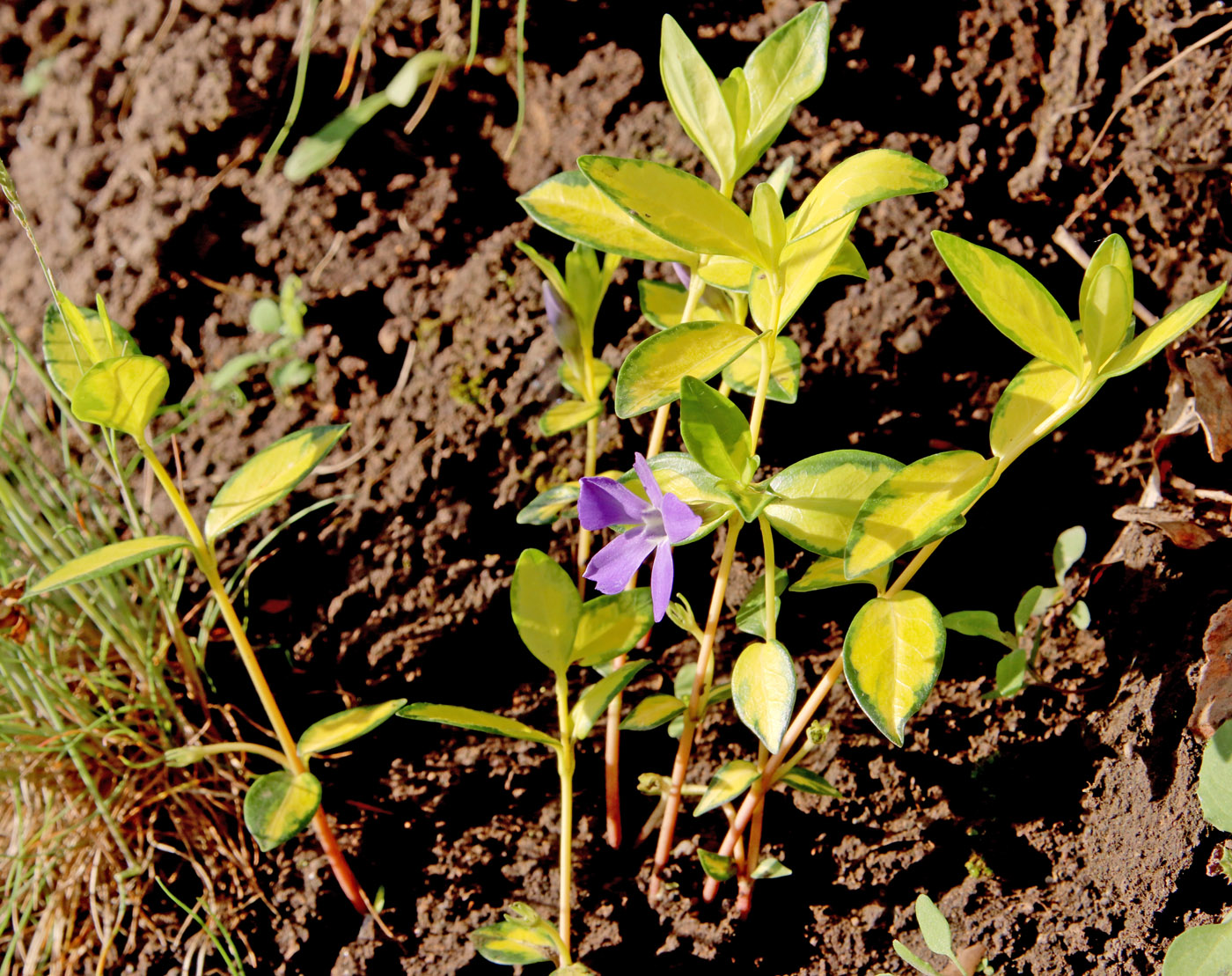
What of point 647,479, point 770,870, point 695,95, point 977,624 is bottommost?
point 770,870

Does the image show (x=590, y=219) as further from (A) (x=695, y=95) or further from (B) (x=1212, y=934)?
(B) (x=1212, y=934)

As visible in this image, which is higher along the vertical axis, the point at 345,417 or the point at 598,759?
the point at 345,417

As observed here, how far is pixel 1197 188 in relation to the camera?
1.28 metres


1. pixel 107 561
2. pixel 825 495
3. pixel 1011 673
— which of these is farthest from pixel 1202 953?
pixel 107 561

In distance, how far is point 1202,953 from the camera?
33.0 inches

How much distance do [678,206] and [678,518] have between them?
273 mm

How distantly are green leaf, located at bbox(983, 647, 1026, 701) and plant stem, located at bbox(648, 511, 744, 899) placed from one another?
0.33 meters

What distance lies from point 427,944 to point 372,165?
4.23ft

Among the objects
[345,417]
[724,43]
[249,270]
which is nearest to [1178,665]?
[724,43]

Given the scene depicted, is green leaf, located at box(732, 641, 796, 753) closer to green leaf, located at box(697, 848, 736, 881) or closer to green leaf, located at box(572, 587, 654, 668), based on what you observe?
green leaf, located at box(572, 587, 654, 668)

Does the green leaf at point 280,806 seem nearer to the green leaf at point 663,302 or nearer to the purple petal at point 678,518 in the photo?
the purple petal at point 678,518

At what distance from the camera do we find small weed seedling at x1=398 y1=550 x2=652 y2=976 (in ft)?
3.19

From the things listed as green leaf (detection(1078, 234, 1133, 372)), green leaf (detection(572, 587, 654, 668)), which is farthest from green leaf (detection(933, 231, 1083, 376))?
green leaf (detection(572, 587, 654, 668))

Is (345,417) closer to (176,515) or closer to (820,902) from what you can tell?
(176,515)
